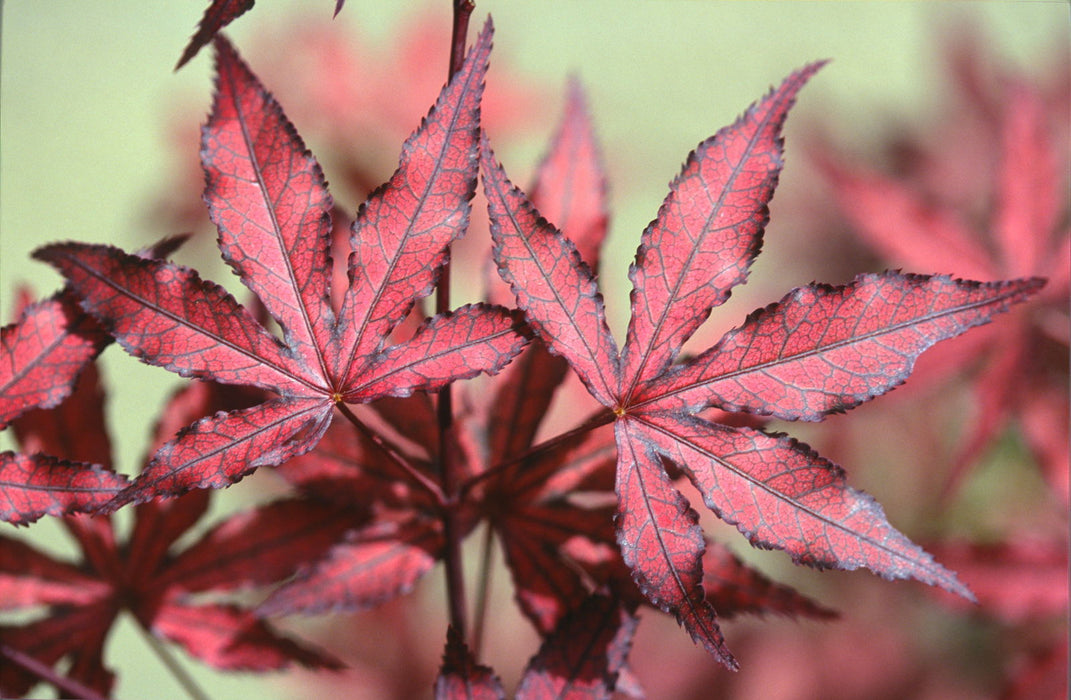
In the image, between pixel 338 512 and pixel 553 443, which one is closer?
pixel 553 443

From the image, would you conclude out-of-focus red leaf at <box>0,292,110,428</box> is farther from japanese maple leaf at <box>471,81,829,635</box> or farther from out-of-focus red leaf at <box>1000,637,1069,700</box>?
out-of-focus red leaf at <box>1000,637,1069,700</box>

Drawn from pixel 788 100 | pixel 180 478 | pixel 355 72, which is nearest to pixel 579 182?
pixel 788 100

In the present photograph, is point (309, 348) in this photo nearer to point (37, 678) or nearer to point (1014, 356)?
point (37, 678)

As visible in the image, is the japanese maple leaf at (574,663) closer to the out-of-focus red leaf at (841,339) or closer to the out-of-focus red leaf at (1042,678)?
the out-of-focus red leaf at (841,339)

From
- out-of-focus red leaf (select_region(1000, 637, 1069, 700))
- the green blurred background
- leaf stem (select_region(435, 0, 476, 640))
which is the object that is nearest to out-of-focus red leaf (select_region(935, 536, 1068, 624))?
out-of-focus red leaf (select_region(1000, 637, 1069, 700))

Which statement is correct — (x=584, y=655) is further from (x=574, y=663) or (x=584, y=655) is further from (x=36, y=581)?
(x=36, y=581)

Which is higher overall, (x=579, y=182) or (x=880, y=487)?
(x=880, y=487)
